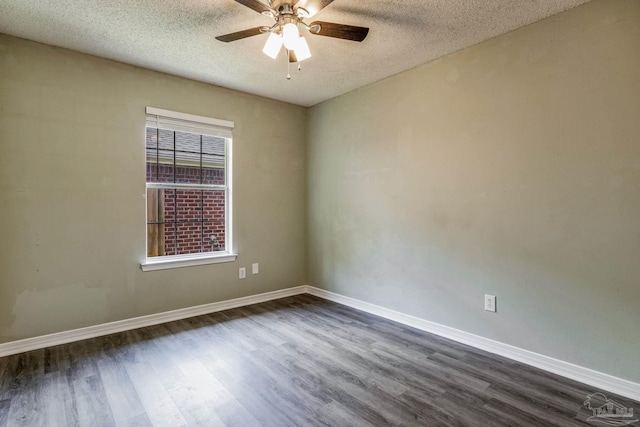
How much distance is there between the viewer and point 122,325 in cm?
300

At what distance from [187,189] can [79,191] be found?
3.13 feet

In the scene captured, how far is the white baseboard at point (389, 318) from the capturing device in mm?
2072

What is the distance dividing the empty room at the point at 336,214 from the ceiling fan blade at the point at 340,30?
1 centimetres

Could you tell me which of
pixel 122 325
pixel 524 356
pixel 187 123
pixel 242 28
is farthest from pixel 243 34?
pixel 524 356

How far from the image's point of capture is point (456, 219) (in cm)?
281

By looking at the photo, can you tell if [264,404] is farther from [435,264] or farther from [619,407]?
[619,407]

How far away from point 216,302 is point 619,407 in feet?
11.2

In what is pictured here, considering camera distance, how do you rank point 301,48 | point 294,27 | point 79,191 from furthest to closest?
point 79,191 → point 301,48 → point 294,27

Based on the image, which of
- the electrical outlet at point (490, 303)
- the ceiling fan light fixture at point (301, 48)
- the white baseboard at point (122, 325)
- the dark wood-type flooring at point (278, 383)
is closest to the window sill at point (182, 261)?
the white baseboard at point (122, 325)

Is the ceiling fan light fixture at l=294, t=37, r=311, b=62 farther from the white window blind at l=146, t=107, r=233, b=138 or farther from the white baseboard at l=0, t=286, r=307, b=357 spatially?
the white baseboard at l=0, t=286, r=307, b=357

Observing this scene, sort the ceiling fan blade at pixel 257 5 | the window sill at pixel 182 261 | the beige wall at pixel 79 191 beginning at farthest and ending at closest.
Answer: the window sill at pixel 182 261
the beige wall at pixel 79 191
the ceiling fan blade at pixel 257 5

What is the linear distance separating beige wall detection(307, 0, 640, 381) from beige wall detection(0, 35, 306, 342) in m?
1.85

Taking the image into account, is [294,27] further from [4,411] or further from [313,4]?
[4,411]

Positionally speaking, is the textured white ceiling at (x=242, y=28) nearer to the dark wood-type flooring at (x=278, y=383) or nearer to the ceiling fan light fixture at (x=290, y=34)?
the ceiling fan light fixture at (x=290, y=34)
